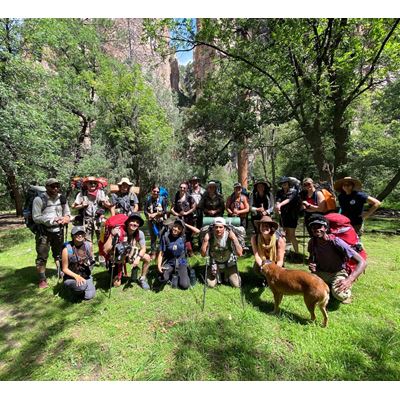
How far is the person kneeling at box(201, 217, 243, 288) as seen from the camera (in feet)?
15.4

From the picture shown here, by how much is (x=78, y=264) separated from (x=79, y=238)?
19.7 inches

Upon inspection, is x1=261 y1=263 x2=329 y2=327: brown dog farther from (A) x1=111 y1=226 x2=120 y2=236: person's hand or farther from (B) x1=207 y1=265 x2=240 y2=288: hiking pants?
(A) x1=111 y1=226 x2=120 y2=236: person's hand

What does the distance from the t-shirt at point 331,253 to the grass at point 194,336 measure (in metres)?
0.68

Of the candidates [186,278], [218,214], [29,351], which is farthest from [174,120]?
[29,351]

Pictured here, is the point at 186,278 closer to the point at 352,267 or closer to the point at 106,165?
the point at 352,267

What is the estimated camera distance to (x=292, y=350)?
10.4ft

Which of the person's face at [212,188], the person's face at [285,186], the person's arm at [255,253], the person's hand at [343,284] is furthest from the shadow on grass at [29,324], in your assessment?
the person's face at [285,186]

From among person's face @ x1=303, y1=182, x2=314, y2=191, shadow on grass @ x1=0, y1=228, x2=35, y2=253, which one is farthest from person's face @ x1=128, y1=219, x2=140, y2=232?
shadow on grass @ x1=0, y1=228, x2=35, y2=253

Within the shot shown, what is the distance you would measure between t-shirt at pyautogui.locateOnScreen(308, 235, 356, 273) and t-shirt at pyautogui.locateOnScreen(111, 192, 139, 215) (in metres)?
4.67

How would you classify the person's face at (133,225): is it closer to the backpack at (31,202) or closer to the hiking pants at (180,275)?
the hiking pants at (180,275)

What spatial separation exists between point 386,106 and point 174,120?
1754 cm

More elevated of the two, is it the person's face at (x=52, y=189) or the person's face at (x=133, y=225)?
the person's face at (x=52, y=189)

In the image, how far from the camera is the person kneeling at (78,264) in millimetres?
4383

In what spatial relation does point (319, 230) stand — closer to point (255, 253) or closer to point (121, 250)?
point (255, 253)
